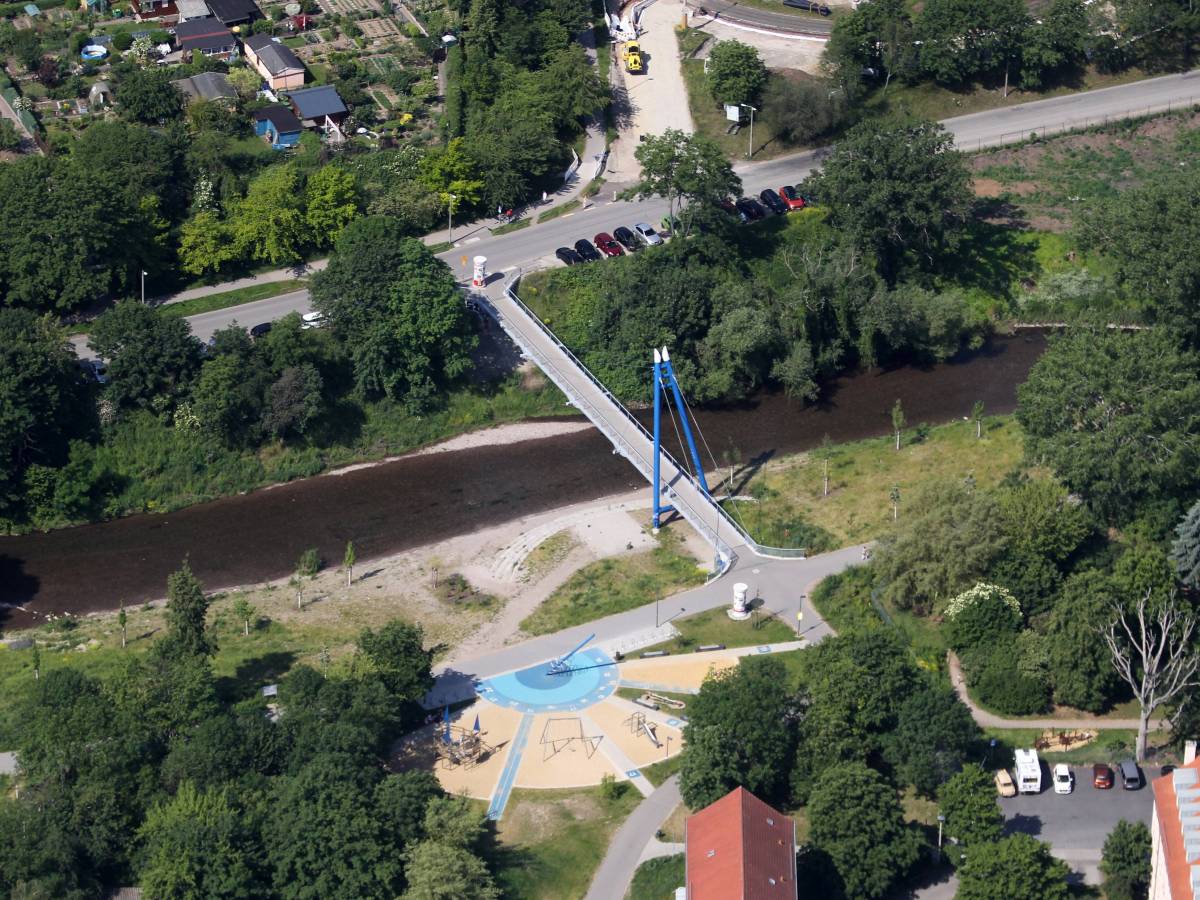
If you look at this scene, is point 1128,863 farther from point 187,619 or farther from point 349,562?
point 187,619

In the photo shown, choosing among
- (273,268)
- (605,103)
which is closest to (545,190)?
(605,103)

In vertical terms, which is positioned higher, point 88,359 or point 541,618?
point 88,359

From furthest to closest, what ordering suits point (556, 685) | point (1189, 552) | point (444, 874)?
point (556, 685), point (1189, 552), point (444, 874)

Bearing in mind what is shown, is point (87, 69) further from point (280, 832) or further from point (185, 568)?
point (280, 832)

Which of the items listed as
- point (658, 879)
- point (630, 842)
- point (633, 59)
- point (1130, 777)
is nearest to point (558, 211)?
point (633, 59)

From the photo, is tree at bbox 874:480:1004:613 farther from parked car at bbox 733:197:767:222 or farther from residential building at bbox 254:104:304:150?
residential building at bbox 254:104:304:150

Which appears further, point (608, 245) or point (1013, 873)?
point (608, 245)

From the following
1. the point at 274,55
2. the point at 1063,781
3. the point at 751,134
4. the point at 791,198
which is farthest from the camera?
the point at 274,55
